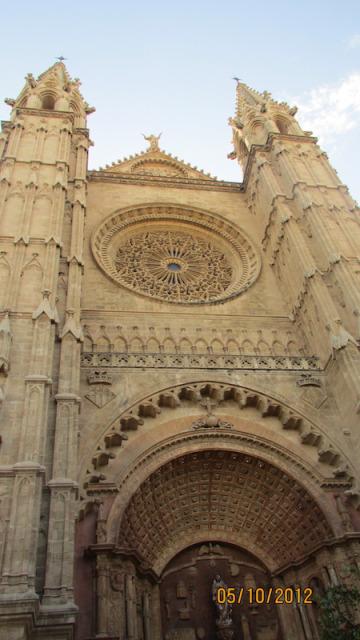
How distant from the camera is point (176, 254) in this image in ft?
55.4

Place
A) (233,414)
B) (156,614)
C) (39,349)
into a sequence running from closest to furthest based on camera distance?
(156,614)
(39,349)
(233,414)

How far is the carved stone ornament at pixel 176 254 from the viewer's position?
49.9 ft

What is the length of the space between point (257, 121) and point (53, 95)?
25.8 feet

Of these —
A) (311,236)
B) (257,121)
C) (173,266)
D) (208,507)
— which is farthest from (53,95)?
(208,507)

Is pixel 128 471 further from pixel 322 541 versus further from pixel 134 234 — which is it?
pixel 134 234

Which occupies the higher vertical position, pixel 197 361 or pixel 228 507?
pixel 197 361

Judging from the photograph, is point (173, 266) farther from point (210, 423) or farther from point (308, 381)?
point (210, 423)

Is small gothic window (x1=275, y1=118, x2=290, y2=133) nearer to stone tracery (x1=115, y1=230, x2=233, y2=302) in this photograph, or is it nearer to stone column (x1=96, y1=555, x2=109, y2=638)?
stone tracery (x1=115, y1=230, x2=233, y2=302)

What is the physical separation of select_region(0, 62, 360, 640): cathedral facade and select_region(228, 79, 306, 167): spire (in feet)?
14.4

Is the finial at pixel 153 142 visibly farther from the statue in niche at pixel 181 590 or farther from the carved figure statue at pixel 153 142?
the statue in niche at pixel 181 590

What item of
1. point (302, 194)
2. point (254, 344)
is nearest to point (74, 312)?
point (254, 344)
